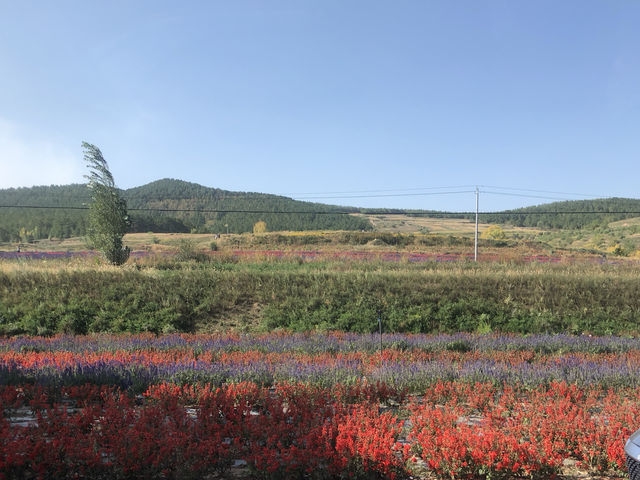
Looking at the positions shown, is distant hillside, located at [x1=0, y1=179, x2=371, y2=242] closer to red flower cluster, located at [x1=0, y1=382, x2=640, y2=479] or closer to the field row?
the field row

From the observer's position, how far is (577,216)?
358 feet

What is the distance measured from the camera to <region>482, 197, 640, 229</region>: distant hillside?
328 ft

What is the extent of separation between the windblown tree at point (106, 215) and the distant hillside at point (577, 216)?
85227 millimetres

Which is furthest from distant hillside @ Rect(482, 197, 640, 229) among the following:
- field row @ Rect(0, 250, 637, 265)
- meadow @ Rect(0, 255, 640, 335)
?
meadow @ Rect(0, 255, 640, 335)

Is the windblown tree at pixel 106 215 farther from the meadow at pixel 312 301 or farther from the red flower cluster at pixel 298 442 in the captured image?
the red flower cluster at pixel 298 442

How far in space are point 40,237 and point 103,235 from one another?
56.8 metres

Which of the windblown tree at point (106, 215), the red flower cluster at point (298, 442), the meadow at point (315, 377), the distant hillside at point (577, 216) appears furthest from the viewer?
the distant hillside at point (577, 216)

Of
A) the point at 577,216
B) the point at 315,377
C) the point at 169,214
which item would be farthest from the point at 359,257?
the point at 577,216

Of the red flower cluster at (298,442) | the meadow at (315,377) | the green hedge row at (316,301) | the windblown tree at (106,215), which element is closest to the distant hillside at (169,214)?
the windblown tree at (106,215)

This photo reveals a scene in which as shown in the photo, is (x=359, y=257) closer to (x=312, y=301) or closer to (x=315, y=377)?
(x=312, y=301)

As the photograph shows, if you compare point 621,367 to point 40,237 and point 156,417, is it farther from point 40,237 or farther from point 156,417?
point 40,237

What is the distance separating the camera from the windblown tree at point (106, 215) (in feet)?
74.4

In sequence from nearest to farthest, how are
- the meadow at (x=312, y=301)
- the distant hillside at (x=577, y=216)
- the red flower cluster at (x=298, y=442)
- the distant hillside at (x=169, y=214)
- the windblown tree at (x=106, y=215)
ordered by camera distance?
1. the red flower cluster at (x=298, y=442)
2. the meadow at (x=312, y=301)
3. the windblown tree at (x=106, y=215)
4. the distant hillside at (x=169, y=214)
5. the distant hillside at (x=577, y=216)

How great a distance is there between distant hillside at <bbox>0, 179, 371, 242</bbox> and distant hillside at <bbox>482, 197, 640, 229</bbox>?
147ft
